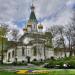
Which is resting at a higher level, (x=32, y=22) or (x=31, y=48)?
(x=32, y=22)

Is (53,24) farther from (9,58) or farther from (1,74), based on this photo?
(1,74)

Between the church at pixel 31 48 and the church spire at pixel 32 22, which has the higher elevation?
the church spire at pixel 32 22

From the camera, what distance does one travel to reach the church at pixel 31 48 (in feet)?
59.7

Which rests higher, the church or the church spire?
the church spire

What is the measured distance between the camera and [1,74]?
1372cm

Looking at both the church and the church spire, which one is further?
the church spire

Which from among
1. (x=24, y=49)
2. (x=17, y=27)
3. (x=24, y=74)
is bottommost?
(x=24, y=74)

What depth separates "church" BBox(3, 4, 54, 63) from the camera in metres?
18.2

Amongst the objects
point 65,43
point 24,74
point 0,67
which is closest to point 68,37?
point 65,43

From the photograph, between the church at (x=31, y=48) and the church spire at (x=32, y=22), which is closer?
the church at (x=31, y=48)

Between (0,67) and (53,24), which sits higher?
(53,24)

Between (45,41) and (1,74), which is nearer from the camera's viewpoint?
(1,74)

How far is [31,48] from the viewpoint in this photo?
1891 centimetres

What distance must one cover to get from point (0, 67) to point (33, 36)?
12.9ft
